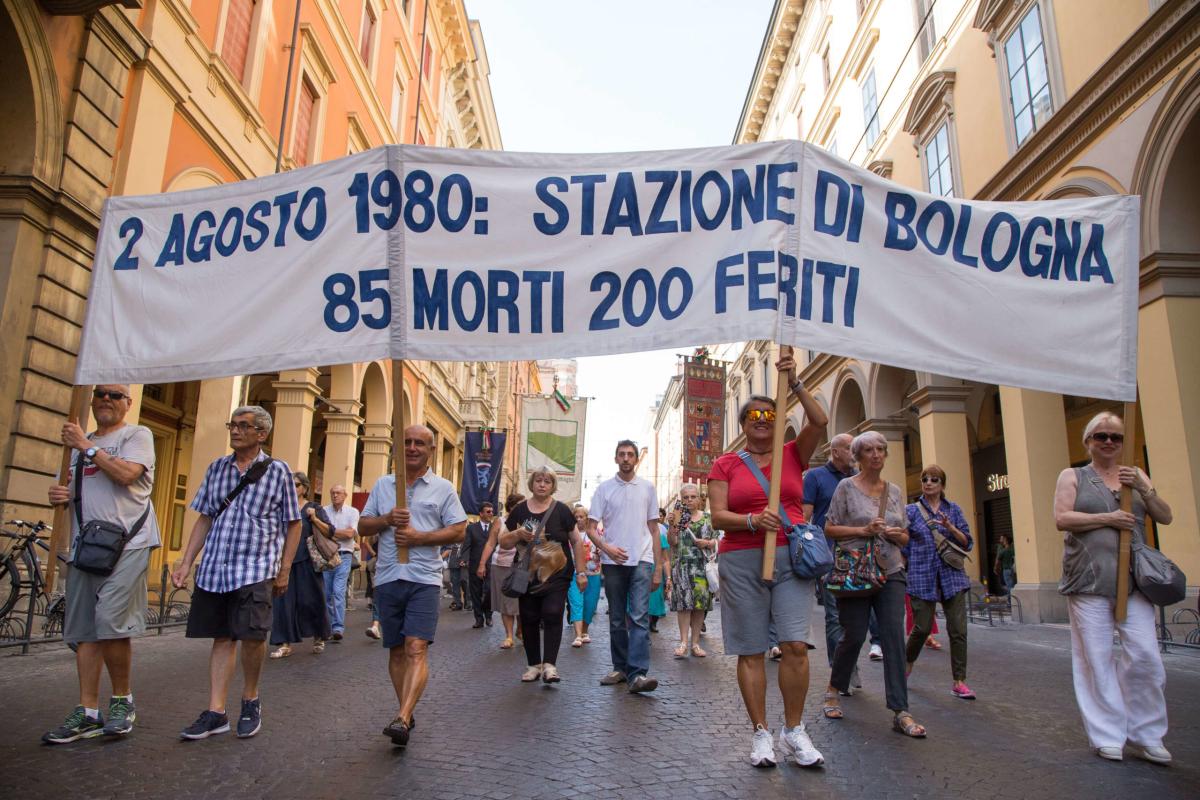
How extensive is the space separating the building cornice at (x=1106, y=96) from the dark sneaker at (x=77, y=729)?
1245 cm

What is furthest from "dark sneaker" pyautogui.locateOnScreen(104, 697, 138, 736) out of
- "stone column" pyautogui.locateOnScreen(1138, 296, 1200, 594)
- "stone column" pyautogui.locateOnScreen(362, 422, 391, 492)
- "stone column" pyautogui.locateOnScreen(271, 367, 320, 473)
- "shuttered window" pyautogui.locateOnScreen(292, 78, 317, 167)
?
"stone column" pyautogui.locateOnScreen(362, 422, 391, 492)

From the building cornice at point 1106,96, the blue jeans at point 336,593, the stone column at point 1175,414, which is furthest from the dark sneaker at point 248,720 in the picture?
the building cornice at point 1106,96

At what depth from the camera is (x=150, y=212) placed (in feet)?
15.9

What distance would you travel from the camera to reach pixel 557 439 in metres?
20.8

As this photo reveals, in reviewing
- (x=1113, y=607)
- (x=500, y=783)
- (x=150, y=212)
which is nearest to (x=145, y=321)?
(x=150, y=212)

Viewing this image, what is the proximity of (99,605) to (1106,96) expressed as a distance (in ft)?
42.9

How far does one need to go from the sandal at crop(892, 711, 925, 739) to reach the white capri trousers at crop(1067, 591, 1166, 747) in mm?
853

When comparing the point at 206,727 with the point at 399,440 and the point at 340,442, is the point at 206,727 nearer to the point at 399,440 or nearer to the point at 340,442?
the point at 399,440

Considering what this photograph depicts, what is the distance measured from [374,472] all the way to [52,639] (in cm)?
1269

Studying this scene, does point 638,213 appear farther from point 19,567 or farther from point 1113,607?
point 19,567

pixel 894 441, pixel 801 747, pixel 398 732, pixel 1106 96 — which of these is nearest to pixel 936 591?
pixel 801 747

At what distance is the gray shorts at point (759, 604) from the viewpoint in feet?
13.1

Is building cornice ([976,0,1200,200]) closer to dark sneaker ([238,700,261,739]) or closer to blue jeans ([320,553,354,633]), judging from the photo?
dark sneaker ([238,700,261,739])

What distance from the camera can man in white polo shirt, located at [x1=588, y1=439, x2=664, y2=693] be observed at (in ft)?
21.2
